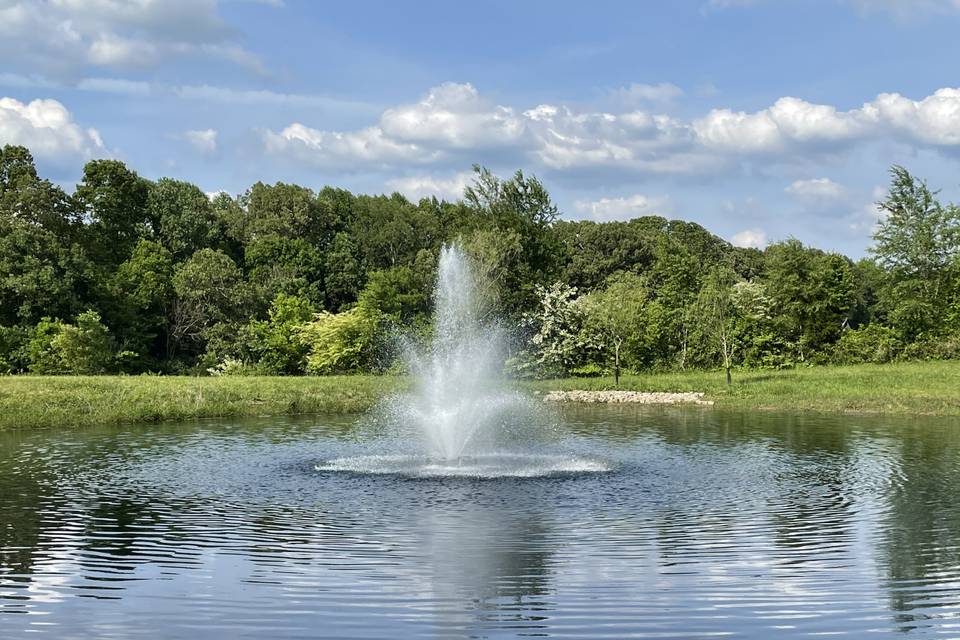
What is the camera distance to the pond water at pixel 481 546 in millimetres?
10703

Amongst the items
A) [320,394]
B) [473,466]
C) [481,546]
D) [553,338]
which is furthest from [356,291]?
[481,546]

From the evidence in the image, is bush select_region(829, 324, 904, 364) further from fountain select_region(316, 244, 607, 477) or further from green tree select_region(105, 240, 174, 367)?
green tree select_region(105, 240, 174, 367)

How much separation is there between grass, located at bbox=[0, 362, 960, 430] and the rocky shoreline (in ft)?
3.69

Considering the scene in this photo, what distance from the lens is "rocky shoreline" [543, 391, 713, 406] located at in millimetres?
46844

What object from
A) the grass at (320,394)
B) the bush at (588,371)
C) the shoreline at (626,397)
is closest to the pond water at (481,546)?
the grass at (320,394)

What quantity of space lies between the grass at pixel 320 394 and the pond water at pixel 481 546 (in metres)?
8.66

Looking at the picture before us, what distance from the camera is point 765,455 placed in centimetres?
2698

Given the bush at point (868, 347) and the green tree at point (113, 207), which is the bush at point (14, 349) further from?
the bush at point (868, 347)

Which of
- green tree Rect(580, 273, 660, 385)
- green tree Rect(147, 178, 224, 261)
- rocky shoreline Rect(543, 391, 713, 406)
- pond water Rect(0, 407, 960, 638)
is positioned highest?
green tree Rect(147, 178, 224, 261)

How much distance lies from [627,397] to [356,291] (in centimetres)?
3483

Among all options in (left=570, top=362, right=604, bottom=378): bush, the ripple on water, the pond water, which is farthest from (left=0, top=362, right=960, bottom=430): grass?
the ripple on water

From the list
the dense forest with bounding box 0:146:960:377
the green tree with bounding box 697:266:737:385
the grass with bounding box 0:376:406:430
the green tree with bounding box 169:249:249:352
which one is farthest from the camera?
the green tree with bounding box 169:249:249:352

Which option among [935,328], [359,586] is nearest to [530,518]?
[359,586]

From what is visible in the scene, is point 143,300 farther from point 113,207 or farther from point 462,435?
point 462,435
